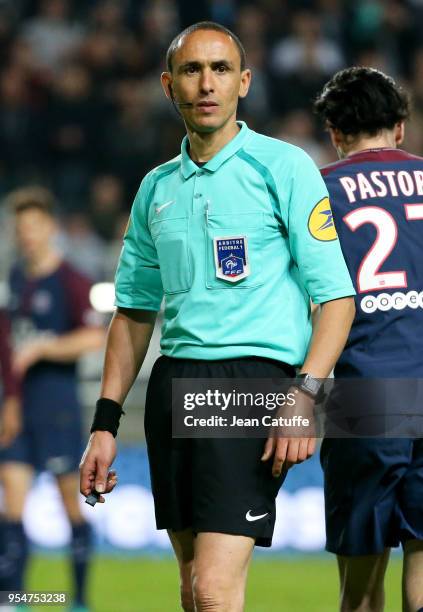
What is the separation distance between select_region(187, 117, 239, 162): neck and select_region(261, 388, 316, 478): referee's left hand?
0.81 metres

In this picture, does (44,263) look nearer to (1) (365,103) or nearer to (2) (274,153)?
(1) (365,103)

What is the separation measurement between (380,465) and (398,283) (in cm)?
58

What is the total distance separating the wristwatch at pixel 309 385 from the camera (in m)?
3.40

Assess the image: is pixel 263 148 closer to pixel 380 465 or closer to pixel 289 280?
pixel 289 280

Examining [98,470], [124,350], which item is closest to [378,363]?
[124,350]

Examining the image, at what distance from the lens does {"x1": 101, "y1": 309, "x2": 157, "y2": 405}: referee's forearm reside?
3.91 meters

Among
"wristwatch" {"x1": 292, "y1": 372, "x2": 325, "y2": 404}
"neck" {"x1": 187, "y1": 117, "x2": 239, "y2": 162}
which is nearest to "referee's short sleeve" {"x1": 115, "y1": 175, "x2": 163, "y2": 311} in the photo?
"neck" {"x1": 187, "y1": 117, "x2": 239, "y2": 162}

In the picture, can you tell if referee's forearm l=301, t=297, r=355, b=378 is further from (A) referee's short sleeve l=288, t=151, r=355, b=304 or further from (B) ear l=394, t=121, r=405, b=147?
(B) ear l=394, t=121, r=405, b=147

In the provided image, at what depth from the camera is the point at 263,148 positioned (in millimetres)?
3730

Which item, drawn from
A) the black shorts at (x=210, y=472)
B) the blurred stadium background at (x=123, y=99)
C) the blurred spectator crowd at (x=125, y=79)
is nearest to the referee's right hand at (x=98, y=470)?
the black shorts at (x=210, y=472)

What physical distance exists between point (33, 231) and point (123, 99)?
447cm

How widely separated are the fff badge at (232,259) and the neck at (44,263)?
3.82m

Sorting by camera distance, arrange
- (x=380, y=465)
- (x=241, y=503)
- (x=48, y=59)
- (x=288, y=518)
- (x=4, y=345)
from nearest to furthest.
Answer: (x=241, y=503) → (x=380, y=465) → (x=4, y=345) → (x=288, y=518) → (x=48, y=59)

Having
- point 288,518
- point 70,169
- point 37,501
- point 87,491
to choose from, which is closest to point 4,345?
point 37,501
